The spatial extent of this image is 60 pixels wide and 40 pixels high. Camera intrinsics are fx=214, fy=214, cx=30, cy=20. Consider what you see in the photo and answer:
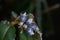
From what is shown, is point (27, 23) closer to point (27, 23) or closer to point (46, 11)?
point (27, 23)

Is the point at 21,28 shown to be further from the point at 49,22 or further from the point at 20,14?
the point at 49,22

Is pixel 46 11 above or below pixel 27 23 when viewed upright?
above

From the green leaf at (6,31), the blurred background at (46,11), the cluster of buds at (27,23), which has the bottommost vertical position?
the green leaf at (6,31)

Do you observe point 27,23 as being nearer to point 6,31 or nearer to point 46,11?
point 6,31

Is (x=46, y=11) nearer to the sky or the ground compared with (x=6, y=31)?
nearer to the sky

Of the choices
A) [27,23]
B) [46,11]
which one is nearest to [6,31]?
[27,23]

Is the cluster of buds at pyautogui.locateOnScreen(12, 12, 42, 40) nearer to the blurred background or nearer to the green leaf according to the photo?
the green leaf

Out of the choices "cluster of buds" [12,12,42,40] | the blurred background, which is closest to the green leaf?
"cluster of buds" [12,12,42,40]

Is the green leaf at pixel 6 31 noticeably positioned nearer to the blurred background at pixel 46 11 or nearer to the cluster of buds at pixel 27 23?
the cluster of buds at pixel 27 23

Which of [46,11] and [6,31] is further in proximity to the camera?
[46,11]

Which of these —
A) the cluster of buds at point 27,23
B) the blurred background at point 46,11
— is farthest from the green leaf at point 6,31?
the blurred background at point 46,11
